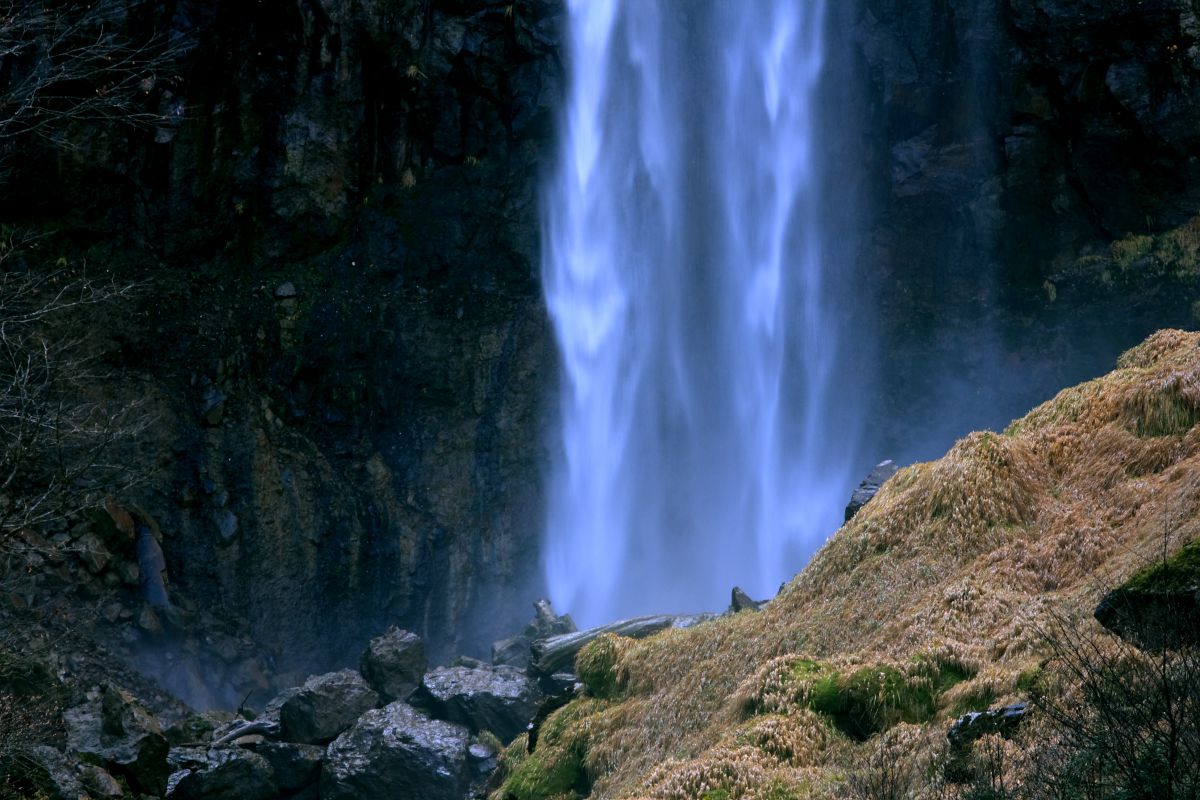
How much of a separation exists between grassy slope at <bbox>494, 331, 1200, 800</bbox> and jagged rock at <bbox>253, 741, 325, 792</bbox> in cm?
578

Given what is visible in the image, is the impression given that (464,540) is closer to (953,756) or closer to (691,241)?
(691,241)

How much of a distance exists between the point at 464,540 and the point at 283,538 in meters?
4.87

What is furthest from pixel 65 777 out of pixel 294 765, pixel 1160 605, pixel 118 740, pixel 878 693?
pixel 1160 605

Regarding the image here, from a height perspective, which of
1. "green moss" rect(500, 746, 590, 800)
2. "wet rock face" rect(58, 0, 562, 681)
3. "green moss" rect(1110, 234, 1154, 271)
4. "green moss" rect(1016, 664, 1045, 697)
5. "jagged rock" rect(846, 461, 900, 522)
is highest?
"wet rock face" rect(58, 0, 562, 681)

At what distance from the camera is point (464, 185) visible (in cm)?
3008

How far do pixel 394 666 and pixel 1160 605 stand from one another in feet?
50.6

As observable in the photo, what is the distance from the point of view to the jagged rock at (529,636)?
23.0m

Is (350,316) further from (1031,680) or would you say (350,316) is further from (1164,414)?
(1031,680)

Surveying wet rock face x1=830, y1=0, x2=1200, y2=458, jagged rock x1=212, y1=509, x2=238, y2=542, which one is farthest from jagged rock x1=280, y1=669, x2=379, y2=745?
wet rock face x1=830, y1=0, x2=1200, y2=458

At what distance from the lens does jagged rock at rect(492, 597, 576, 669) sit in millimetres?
23047

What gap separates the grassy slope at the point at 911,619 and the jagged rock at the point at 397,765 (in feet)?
12.9

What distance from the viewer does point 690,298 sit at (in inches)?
1299

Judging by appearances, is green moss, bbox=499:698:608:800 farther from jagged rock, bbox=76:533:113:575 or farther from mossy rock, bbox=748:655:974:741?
jagged rock, bbox=76:533:113:575

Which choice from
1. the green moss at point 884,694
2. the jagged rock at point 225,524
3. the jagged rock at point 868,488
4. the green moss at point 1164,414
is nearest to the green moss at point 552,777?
the green moss at point 884,694
